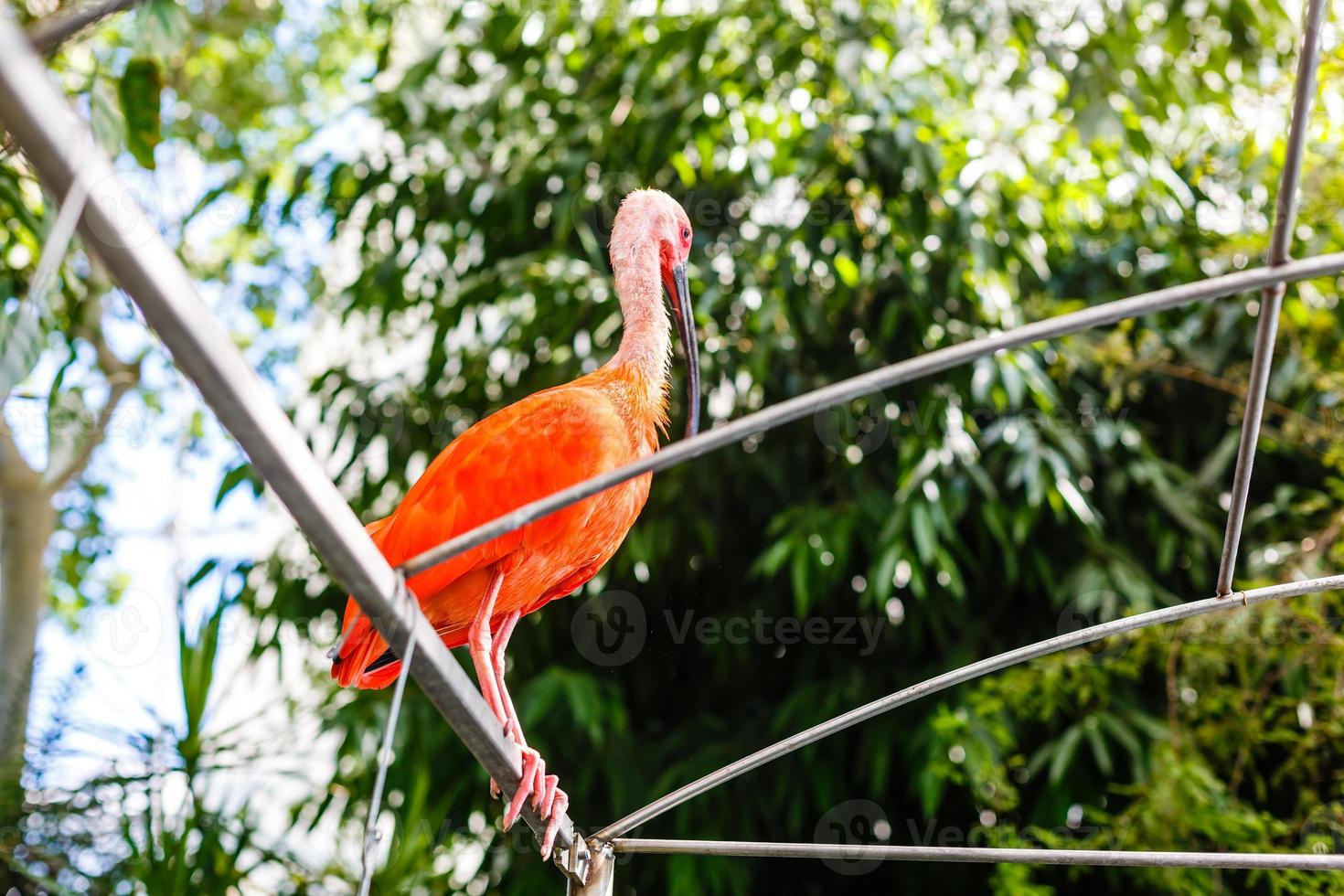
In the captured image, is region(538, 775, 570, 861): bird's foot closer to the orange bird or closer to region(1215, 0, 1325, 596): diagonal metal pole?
the orange bird

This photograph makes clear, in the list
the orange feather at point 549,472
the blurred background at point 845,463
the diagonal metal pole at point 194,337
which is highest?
the diagonal metal pole at point 194,337

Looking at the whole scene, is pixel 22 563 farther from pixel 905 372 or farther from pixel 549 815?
pixel 905 372

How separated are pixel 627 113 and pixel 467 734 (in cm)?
316

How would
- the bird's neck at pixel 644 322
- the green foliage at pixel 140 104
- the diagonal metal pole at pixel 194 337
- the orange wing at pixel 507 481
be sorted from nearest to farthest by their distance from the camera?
the diagonal metal pole at pixel 194 337 < the orange wing at pixel 507 481 < the bird's neck at pixel 644 322 < the green foliage at pixel 140 104

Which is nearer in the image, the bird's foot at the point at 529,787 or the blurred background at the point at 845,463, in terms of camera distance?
the bird's foot at the point at 529,787

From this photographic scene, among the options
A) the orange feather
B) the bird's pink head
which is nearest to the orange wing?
the orange feather

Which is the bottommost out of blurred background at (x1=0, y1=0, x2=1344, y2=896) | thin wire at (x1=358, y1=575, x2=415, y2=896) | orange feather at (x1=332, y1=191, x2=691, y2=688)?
blurred background at (x1=0, y1=0, x2=1344, y2=896)

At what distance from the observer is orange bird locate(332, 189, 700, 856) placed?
6.53ft

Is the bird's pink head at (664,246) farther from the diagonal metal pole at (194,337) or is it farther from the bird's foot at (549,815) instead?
the diagonal metal pole at (194,337)

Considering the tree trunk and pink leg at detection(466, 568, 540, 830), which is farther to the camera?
the tree trunk

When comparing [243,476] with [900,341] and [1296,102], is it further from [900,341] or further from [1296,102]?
[1296,102]

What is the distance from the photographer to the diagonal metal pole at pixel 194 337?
0.84 meters

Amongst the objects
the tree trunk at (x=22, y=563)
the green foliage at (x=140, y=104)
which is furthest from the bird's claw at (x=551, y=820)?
the tree trunk at (x=22, y=563)

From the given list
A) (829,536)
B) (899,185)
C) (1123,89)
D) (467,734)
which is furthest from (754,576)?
(467,734)
